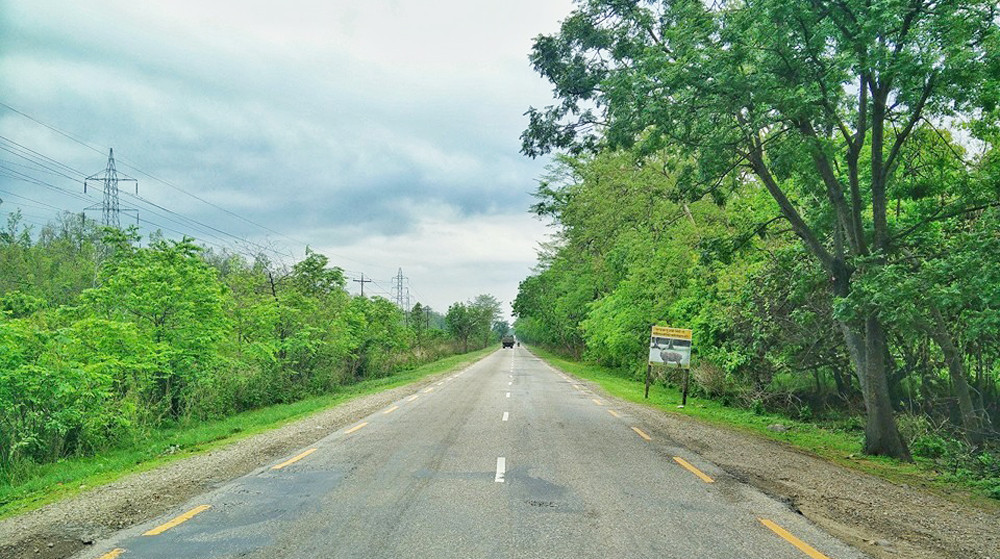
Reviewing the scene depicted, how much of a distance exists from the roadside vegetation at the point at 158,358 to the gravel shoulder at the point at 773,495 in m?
1.71

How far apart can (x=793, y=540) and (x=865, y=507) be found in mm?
2375

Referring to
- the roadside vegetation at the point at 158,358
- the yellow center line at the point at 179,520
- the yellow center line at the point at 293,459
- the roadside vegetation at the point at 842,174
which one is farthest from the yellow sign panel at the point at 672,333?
the yellow center line at the point at 179,520

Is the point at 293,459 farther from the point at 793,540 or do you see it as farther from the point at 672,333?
the point at 672,333

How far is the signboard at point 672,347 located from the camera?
20.4 metres

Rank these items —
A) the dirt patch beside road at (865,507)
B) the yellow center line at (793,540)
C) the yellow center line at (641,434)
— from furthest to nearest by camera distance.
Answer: the yellow center line at (641,434) → the dirt patch beside road at (865,507) → the yellow center line at (793,540)

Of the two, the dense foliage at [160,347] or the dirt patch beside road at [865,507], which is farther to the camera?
the dense foliage at [160,347]

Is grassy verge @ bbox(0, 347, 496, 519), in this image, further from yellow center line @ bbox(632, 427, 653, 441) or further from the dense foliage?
yellow center line @ bbox(632, 427, 653, 441)

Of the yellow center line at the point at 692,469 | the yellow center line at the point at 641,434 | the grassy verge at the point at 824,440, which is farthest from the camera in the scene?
the yellow center line at the point at 641,434

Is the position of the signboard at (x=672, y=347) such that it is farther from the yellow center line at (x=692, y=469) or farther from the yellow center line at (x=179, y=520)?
the yellow center line at (x=179, y=520)

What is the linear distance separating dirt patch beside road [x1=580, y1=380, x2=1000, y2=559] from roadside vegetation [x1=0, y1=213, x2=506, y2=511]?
34.5 ft

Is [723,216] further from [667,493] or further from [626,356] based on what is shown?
[667,493]

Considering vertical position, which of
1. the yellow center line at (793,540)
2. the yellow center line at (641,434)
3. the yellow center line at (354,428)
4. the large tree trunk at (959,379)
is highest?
the large tree trunk at (959,379)

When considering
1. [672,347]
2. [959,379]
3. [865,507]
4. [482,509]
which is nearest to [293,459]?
[482,509]

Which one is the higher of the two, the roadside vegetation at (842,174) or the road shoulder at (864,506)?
the roadside vegetation at (842,174)
